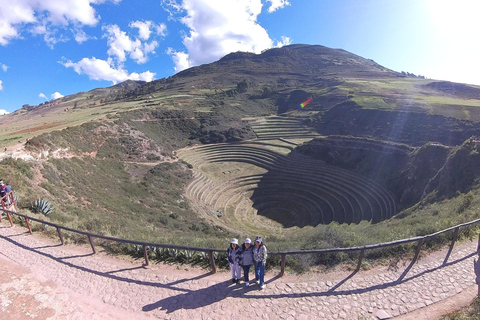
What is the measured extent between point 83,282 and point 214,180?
86.8 ft

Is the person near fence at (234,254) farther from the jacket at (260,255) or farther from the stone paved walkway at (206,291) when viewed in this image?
the stone paved walkway at (206,291)

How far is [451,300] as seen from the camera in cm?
577

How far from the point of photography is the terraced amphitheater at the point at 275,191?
971 inches

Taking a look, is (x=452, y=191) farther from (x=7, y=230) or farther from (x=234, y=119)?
(x=234, y=119)

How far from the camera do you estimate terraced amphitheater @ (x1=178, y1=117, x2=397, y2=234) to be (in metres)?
24.7

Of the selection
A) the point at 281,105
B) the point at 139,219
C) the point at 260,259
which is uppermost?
the point at 281,105

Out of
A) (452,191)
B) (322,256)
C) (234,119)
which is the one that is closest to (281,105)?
(234,119)

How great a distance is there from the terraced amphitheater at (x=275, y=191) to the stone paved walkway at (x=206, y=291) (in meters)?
15.8

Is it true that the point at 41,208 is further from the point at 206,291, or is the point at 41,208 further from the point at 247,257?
the point at 247,257

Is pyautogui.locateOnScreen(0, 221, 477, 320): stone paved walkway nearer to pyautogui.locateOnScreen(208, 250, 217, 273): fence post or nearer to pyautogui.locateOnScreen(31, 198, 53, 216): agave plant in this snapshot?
pyautogui.locateOnScreen(208, 250, 217, 273): fence post

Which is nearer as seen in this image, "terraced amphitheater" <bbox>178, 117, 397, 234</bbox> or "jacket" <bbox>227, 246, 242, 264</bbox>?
"jacket" <bbox>227, 246, 242, 264</bbox>

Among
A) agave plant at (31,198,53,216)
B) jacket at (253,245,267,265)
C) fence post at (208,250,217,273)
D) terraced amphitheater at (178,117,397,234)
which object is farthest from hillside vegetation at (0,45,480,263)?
jacket at (253,245,267,265)

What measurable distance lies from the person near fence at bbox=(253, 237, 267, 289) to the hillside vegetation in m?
2.74

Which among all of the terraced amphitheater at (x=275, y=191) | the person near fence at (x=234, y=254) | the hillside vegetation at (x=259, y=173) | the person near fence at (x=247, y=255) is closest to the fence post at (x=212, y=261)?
the person near fence at (x=234, y=254)
